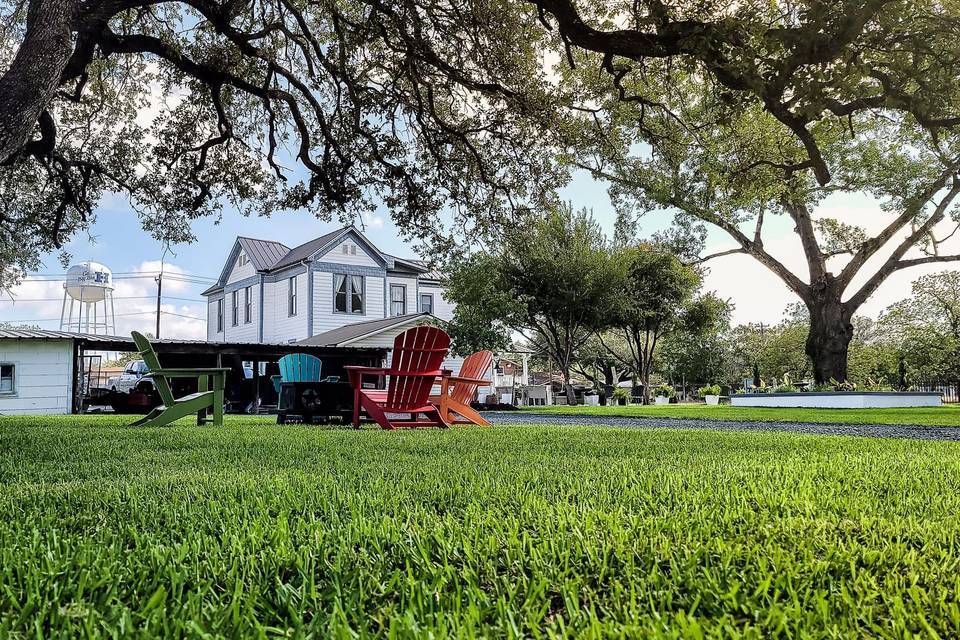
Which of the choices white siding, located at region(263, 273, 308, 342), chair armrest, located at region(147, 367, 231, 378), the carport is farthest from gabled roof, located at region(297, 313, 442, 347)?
chair armrest, located at region(147, 367, 231, 378)

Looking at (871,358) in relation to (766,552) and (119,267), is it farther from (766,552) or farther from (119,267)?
(119,267)

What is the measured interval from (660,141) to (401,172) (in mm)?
4594

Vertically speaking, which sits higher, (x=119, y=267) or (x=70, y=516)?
(x=119, y=267)

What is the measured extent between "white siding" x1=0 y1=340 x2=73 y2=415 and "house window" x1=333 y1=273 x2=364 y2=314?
9.19 meters

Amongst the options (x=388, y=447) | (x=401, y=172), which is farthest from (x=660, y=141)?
(x=388, y=447)

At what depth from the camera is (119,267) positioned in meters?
53.7

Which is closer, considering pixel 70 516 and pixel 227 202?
pixel 70 516

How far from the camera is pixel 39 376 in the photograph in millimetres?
19500

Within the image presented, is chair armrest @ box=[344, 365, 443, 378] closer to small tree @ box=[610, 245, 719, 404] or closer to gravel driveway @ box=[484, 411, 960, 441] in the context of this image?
gravel driveway @ box=[484, 411, 960, 441]

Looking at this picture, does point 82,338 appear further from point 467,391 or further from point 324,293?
point 467,391

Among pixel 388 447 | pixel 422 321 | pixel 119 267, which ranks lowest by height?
pixel 388 447

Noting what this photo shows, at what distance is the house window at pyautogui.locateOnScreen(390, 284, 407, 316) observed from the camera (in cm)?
2756

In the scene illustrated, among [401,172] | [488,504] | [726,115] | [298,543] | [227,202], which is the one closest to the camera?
[298,543]

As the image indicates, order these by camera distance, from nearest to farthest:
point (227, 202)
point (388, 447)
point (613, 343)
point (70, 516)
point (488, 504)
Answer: point (70, 516), point (488, 504), point (388, 447), point (227, 202), point (613, 343)
